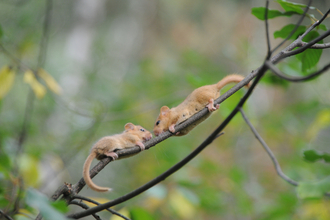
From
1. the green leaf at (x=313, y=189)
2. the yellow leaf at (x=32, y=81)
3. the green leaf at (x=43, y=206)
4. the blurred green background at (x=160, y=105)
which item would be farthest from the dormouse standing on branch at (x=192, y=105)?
the green leaf at (x=43, y=206)

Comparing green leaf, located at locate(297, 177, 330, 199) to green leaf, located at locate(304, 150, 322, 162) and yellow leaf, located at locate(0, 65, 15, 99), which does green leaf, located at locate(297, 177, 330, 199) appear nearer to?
green leaf, located at locate(304, 150, 322, 162)

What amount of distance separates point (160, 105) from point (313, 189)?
2.77 m

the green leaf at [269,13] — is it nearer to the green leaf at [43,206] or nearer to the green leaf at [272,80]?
the green leaf at [272,80]

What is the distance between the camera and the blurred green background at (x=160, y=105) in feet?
11.7

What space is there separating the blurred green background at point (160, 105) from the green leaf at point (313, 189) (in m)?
1.15

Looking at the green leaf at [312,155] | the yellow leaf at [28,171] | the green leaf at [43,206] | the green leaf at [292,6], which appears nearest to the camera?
the green leaf at [43,206]

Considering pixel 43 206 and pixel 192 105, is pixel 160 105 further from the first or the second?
pixel 43 206

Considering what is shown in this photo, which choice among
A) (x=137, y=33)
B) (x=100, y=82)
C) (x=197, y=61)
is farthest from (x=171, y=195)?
(x=137, y=33)

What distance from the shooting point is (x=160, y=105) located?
14.6 feet

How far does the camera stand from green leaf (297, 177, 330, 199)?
1938 millimetres

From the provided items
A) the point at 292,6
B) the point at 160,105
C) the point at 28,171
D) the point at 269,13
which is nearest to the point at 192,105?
the point at 269,13

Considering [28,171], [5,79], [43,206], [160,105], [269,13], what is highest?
[160,105]

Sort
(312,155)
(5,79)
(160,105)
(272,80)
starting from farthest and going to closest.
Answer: (160,105) → (272,80) → (5,79) → (312,155)

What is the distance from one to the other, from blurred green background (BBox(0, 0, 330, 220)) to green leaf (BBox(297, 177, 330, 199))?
3.79ft
